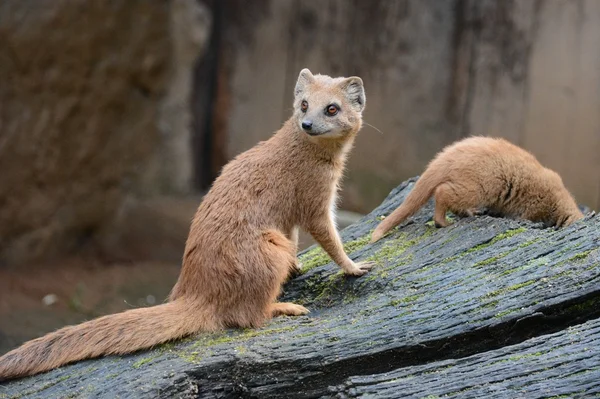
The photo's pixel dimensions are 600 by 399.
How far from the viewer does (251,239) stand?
13.6 ft

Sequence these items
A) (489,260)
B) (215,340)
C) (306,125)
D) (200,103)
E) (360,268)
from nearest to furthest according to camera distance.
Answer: (215,340) → (489,260) → (306,125) → (360,268) → (200,103)

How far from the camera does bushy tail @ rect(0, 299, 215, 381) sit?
3.86m

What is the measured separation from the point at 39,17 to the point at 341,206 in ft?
12.4

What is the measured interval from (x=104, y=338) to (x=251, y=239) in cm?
88

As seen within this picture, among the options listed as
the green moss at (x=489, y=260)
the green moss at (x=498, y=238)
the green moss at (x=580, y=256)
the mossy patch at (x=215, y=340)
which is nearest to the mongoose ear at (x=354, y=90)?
the green moss at (x=498, y=238)

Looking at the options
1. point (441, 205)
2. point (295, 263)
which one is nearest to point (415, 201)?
point (441, 205)

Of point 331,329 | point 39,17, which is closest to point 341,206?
point 39,17

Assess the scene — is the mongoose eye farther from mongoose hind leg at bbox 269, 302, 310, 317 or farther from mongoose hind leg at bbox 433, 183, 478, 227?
mongoose hind leg at bbox 269, 302, 310, 317

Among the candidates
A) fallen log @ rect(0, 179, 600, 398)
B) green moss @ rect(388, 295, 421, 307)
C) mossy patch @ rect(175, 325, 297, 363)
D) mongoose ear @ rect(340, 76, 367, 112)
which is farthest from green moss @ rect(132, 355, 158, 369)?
mongoose ear @ rect(340, 76, 367, 112)

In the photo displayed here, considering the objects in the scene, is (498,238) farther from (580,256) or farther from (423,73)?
(423,73)

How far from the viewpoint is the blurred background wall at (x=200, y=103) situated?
8312 millimetres

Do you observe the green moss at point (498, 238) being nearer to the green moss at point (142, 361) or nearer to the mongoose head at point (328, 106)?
the mongoose head at point (328, 106)

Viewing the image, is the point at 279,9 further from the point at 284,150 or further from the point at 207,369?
the point at 207,369

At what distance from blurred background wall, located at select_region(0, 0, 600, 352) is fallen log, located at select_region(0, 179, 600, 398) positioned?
175 inches
